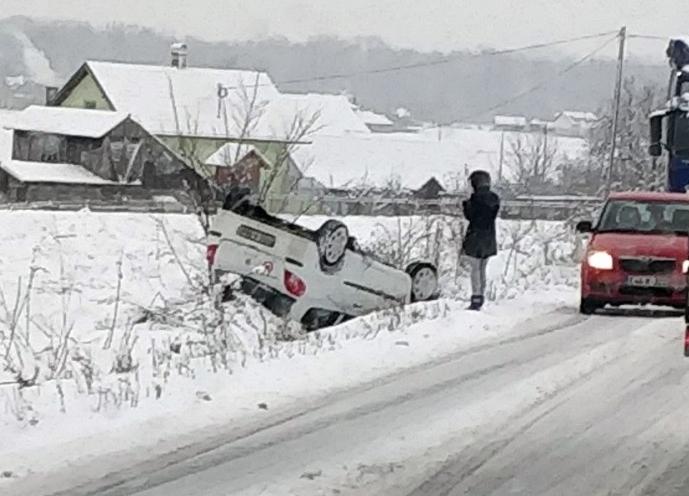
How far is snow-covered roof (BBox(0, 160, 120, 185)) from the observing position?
6220cm

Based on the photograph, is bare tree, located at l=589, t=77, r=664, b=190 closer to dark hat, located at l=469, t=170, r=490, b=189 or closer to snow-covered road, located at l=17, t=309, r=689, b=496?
dark hat, located at l=469, t=170, r=490, b=189

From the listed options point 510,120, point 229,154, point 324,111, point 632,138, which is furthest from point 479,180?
point 510,120

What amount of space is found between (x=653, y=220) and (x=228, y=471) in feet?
39.2

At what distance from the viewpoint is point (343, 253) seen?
19719 millimetres

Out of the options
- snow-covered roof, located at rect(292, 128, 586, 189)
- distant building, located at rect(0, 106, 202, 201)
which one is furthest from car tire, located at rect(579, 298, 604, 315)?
snow-covered roof, located at rect(292, 128, 586, 189)

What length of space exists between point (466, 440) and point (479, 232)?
8477 millimetres

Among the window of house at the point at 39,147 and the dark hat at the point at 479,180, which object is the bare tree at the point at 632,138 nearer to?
the window of house at the point at 39,147

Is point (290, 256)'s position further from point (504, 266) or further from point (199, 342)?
point (504, 266)

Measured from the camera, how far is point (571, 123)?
12800 centimetres

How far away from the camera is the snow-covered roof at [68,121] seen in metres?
66.1

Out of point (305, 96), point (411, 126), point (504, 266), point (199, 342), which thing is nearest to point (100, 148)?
point (305, 96)

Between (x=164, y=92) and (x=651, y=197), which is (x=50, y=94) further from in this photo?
(x=651, y=197)

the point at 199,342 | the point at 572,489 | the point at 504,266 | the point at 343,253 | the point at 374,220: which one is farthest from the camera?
the point at 374,220

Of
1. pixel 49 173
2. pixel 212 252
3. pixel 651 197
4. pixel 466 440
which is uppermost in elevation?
pixel 651 197
